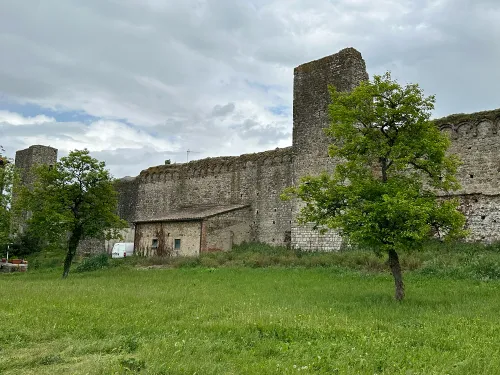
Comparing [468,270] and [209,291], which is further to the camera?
[468,270]

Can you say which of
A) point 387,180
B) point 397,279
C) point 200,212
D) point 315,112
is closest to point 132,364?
point 397,279

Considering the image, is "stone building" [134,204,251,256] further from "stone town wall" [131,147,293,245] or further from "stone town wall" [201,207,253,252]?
"stone town wall" [131,147,293,245]

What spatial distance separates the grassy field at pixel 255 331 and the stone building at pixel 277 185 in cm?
832

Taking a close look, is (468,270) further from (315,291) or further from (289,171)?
(289,171)

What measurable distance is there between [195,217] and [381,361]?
21.3 meters

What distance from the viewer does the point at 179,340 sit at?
25.3ft

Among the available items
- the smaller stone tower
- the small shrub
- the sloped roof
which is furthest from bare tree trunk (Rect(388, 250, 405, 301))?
the smaller stone tower

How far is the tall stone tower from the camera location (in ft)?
77.6

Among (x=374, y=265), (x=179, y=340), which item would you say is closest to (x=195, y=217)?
(x=374, y=265)

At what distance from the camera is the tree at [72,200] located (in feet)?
72.7

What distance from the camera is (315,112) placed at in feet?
80.7

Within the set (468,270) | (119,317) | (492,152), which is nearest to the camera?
(119,317)

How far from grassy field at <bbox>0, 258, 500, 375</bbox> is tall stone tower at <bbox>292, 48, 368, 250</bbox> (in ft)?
33.5

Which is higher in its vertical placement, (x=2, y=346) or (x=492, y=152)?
(x=492, y=152)
